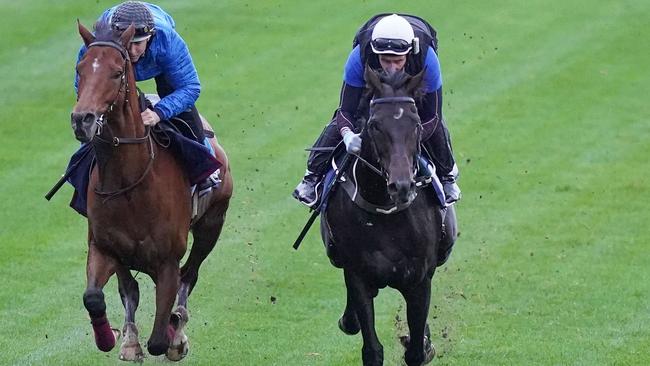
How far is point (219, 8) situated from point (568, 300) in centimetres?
1622

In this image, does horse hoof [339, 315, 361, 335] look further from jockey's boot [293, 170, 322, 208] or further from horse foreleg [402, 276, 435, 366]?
jockey's boot [293, 170, 322, 208]

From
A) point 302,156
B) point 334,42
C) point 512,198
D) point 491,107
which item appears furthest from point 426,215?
point 334,42

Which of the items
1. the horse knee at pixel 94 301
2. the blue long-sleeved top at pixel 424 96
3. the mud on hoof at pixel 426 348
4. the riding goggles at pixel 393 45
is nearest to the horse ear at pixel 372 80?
the riding goggles at pixel 393 45

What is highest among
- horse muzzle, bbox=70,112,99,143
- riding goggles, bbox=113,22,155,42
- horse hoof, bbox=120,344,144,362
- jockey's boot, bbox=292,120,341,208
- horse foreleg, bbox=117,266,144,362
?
horse muzzle, bbox=70,112,99,143

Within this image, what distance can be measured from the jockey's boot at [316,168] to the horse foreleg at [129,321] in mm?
1454

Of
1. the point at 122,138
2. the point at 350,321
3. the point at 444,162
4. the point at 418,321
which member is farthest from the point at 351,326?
the point at 122,138

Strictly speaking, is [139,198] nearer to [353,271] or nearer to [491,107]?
[353,271]

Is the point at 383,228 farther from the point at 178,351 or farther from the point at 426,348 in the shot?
the point at 178,351

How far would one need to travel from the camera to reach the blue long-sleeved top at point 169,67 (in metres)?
10.0

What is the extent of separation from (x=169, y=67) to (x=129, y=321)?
1.96 metres

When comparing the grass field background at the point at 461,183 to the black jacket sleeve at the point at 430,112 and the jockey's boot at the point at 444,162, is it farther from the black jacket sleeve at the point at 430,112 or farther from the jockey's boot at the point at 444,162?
the black jacket sleeve at the point at 430,112

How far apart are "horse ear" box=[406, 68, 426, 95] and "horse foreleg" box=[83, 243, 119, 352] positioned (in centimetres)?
258

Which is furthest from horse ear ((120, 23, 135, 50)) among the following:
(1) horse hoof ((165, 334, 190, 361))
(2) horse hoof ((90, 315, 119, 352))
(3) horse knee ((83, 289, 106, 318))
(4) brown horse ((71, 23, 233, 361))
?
(1) horse hoof ((165, 334, 190, 361))

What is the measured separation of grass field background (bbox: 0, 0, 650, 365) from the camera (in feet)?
40.0
